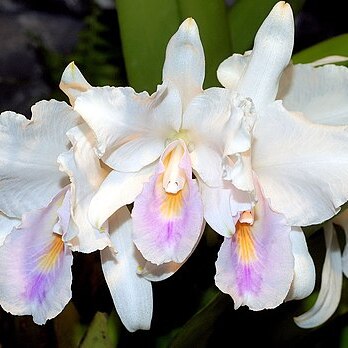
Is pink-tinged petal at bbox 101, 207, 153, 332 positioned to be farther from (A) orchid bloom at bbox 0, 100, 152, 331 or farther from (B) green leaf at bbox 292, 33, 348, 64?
(B) green leaf at bbox 292, 33, 348, 64

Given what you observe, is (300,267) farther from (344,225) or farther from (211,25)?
(211,25)

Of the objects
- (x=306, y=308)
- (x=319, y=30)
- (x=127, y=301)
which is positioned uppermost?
(x=127, y=301)

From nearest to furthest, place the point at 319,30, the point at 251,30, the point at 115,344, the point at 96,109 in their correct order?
1. the point at 96,109
2. the point at 115,344
3. the point at 251,30
4. the point at 319,30

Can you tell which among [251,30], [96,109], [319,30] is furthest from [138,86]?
[319,30]

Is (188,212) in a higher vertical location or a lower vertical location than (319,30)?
higher

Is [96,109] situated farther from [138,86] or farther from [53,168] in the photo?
[138,86]

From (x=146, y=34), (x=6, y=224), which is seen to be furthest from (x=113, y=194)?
(x=146, y=34)

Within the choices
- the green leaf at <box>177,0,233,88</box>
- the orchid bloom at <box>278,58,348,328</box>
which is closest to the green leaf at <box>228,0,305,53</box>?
the green leaf at <box>177,0,233,88</box>
